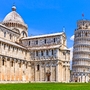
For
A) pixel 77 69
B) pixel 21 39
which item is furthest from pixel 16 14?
pixel 77 69

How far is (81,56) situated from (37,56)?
4010 cm

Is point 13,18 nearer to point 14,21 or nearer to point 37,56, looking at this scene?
point 14,21

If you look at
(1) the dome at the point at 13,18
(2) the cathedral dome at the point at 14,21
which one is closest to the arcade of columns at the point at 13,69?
(2) the cathedral dome at the point at 14,21

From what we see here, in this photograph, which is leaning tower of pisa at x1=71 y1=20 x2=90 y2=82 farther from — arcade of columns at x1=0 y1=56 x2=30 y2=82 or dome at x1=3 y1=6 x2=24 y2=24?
arcade of columns at x1=0 y1=56 x2=30 y2=82

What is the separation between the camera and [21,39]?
8631 cm

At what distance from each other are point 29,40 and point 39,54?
8709 millimetres

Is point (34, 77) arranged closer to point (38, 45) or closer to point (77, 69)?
point (38, 45)

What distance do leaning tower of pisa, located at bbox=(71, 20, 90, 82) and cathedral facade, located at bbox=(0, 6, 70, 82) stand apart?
32.8 meters

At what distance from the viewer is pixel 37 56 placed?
260 ft

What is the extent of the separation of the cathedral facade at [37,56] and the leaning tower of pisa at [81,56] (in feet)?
108

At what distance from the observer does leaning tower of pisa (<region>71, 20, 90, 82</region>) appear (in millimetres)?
111438

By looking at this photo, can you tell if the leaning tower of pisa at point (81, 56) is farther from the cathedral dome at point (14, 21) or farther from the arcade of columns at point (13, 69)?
the arcade of columns at point (13, 69)

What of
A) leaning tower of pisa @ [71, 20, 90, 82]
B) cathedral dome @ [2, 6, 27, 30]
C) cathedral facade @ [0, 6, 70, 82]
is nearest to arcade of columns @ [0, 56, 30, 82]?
cathedral facade @ [0, 6, 70, 82]

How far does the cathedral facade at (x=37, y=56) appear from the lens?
72.5 meters
